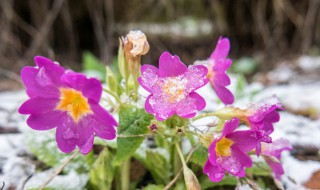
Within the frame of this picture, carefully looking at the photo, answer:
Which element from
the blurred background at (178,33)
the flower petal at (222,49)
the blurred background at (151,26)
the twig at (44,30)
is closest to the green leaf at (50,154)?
the flower petal at (222,49)

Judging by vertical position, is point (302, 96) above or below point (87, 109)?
above

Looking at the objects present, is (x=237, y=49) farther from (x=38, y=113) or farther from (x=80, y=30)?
(x=38, y=113)

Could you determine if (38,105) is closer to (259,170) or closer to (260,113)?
(260,113)

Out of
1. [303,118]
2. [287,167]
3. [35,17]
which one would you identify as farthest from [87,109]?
[35,17]

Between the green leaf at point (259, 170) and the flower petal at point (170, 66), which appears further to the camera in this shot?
the green leaf at point (259, 170)

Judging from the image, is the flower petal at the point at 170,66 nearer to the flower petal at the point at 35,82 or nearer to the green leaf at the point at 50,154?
the flower petal at the point at 35,82

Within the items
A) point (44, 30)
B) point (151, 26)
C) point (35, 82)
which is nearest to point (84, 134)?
point (35, 82)
